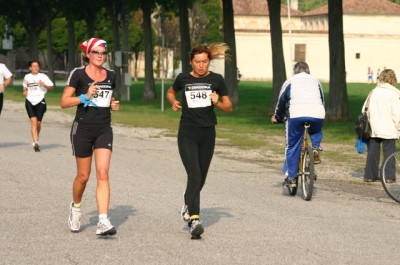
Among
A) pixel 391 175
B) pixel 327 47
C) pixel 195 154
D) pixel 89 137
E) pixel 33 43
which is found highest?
pixel 33 43

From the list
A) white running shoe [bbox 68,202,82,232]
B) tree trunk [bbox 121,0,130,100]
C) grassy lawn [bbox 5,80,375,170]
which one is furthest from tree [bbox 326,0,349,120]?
white running shoe [bbox 68,202,82,232]

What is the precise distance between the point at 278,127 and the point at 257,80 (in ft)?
285

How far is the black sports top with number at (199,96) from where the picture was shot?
10023mm

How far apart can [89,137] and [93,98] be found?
36 centimetres

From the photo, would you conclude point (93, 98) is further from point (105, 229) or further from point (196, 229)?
point (196, 229)

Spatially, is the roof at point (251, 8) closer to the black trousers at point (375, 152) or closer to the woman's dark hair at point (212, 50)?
the black trousers at point (375, 152)

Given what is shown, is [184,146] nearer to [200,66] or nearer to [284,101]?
[200,66]

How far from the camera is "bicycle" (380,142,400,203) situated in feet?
44.3

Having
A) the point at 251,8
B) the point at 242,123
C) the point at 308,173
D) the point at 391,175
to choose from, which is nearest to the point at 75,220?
the point at 308,173

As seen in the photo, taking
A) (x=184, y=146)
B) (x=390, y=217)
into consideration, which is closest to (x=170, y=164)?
(x=390, y=217)

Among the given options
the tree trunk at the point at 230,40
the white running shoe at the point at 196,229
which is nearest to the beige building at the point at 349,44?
the tree trunk at the point at 230,40

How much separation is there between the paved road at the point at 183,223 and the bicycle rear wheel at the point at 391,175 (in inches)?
5.3

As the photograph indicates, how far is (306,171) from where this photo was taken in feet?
44.6

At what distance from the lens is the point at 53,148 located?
820 inches
